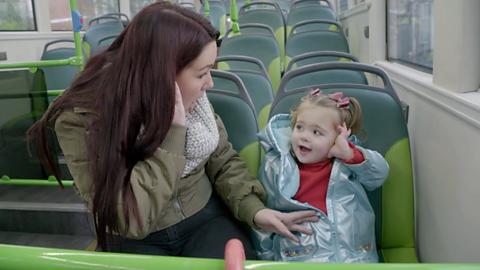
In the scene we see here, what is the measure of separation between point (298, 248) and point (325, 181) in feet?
0.75

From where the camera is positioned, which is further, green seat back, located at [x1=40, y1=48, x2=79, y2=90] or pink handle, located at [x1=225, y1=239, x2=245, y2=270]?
green seat back, located at [x1=40, y1=48, x2=79, y2=90]

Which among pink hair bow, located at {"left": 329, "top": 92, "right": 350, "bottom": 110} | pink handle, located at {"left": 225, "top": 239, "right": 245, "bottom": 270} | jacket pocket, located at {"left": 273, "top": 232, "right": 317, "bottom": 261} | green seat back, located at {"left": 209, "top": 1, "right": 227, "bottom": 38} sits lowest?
jacket pocket, located at {"left": 273, "top": 232, "right": 317, "bottom": 261}

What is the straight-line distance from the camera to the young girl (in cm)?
116

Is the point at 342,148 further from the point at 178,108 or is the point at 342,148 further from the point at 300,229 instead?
the point at 178,108

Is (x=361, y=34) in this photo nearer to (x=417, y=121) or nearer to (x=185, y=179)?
(x=417, y=121)

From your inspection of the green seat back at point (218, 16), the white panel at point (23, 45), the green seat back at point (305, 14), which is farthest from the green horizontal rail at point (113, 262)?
the green seat back at point (218, 16)

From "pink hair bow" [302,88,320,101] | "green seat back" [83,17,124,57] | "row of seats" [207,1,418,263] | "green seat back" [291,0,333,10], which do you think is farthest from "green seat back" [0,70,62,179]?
"green seat back" [291,0,333,10]

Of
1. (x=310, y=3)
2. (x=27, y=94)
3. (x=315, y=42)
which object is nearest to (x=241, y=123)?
(x=27, y=94)

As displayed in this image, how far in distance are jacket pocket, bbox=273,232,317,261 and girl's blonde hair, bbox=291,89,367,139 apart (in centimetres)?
37

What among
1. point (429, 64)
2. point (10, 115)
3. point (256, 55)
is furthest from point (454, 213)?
point (10, 115)

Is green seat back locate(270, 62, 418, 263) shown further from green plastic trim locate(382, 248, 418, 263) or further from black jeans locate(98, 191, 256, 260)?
black jeans locate(98, 191, 256, 260)

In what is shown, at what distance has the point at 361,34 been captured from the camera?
3553 millimetres

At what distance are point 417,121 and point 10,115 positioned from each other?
2.27 m

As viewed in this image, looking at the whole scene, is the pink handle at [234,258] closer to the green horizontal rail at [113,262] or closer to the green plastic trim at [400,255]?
the green horizontal rail at [113,262]
